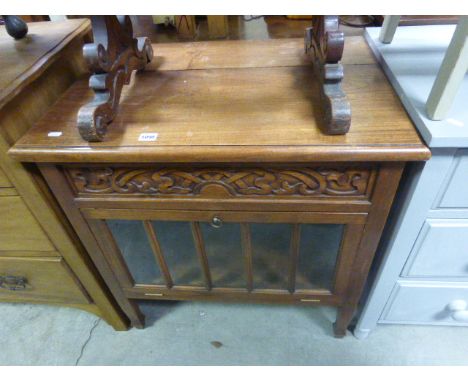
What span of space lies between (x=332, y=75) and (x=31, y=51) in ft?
1.83

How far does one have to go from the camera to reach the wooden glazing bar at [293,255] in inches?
24.5

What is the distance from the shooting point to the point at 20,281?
2.64ft

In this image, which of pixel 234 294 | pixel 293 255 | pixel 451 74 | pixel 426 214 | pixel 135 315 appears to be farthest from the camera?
pixel 135 315

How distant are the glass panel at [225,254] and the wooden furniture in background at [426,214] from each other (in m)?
0.30

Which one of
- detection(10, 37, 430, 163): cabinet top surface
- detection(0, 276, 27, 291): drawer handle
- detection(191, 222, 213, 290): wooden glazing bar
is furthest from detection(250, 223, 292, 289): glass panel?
detection(0, 276, 27, 291): drawer handle

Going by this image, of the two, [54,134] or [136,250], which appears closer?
[54,134]

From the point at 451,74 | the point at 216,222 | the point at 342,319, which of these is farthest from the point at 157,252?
the point at 451,74

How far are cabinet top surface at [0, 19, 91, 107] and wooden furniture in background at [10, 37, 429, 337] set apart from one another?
6 cm

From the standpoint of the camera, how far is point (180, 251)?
2.35 feet

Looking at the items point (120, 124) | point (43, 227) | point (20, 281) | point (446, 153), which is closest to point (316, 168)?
point (446, 153)

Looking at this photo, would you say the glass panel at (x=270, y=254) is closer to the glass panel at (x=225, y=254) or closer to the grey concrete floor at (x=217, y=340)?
the glass panel at (x=225, y=254)

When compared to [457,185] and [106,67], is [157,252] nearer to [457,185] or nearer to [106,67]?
[106,67]

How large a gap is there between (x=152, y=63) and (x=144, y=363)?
78 centimetres

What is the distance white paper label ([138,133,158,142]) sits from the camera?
19.5 inches
